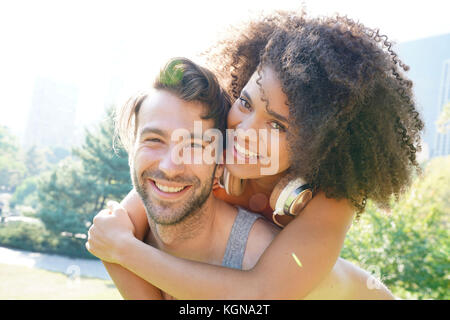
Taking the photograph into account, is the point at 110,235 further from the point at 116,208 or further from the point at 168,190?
the point at 168,190

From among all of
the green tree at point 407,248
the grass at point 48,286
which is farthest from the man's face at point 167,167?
the grass at point 48,286

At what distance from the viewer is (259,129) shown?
2463mm

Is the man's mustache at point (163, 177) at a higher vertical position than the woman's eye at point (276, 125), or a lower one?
lower

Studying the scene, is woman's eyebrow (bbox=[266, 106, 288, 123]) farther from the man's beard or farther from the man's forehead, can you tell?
the man's beard

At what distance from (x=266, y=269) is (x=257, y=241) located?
0.36 m

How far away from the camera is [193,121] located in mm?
2600

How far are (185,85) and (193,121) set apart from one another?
24 cm

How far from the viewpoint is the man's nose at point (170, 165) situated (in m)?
2.47

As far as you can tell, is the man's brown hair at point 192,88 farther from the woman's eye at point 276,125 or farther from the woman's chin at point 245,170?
the woman's eye at point 276,125

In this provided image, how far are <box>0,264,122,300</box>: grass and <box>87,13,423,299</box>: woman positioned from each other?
789 inches

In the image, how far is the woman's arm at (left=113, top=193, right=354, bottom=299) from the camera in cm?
223

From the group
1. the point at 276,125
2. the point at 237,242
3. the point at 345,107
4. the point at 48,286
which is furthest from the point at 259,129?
the point at 48,286
